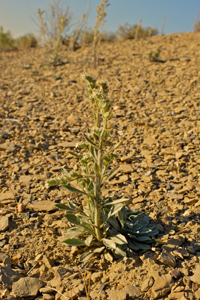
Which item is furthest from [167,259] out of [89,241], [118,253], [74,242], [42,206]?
[42,206]

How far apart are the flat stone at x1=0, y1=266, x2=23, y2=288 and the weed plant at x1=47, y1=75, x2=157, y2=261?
46 centimetres

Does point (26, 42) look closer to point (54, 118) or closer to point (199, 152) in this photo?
point (54, 118)

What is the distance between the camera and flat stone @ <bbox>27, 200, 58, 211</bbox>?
2738 millimetres

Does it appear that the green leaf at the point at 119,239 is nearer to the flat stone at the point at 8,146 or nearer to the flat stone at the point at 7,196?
the flat stone at the point at 7,196

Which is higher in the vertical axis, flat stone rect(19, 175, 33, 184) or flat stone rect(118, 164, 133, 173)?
flat stone rect(118, 164, 133, 173)

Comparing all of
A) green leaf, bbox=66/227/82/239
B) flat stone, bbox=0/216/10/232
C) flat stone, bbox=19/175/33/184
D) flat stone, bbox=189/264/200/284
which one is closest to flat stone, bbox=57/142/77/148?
flat stone, bbox=19/175/33/184

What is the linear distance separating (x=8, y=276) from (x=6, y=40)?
11282 millimetres

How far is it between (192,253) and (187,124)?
2.52 meters

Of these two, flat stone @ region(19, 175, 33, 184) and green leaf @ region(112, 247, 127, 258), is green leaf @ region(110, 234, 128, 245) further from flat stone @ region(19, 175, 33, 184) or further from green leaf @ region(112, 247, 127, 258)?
flat stone @ region(19, 175, 33, 184)

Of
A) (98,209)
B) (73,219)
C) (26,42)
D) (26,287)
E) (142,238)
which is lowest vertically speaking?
(26,287)

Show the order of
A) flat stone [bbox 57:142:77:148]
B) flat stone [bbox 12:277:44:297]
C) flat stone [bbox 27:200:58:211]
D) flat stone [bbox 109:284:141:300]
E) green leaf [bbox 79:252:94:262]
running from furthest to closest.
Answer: flat stone [bbox 57:142:77:148] < flat stone [bbox 27:200:58:211] < green leaf [bbox 79:252:94:262] < flat stone [bbox 12:277:44:297] < flat stone [bbox 109:284:141:300]

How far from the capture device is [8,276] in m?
1.96

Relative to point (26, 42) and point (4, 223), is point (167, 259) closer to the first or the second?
point (4, 223)

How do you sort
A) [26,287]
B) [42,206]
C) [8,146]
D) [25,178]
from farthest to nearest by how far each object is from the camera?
[8,146]
[25,178]
[42,206]
[26,287]
